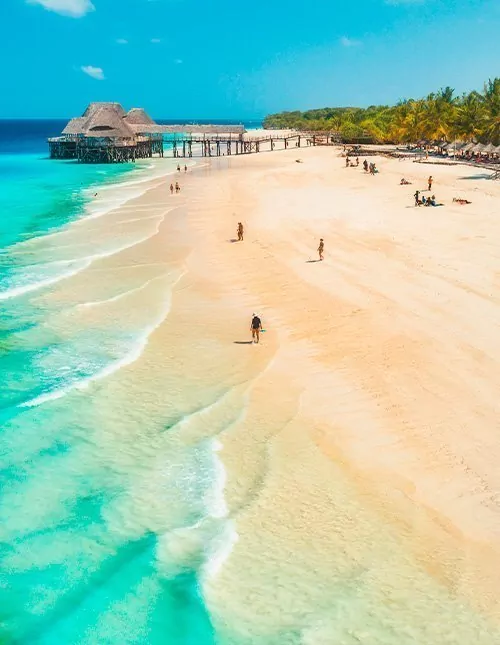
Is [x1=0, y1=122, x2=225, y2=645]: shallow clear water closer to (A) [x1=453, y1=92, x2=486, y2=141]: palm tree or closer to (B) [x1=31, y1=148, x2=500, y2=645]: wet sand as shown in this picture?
(B) [x1=31, y1=148, x2=500, y2=645]: wet sand

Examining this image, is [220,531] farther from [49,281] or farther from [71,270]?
[71,270]

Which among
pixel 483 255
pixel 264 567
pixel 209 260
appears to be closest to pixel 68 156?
pixel 209 260

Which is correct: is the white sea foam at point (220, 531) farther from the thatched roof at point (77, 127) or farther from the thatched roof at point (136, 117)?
the thatched roof at point (136, 117)

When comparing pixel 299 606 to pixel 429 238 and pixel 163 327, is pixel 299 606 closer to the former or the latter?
pixel 163 327

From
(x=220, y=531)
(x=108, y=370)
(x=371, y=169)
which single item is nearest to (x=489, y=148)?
(x=371, y=169)

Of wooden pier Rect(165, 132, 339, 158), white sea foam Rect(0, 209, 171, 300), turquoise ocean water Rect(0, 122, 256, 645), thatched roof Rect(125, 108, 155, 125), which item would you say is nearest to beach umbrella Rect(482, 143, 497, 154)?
white sea foam Rect(0, 209, 171, 300)
